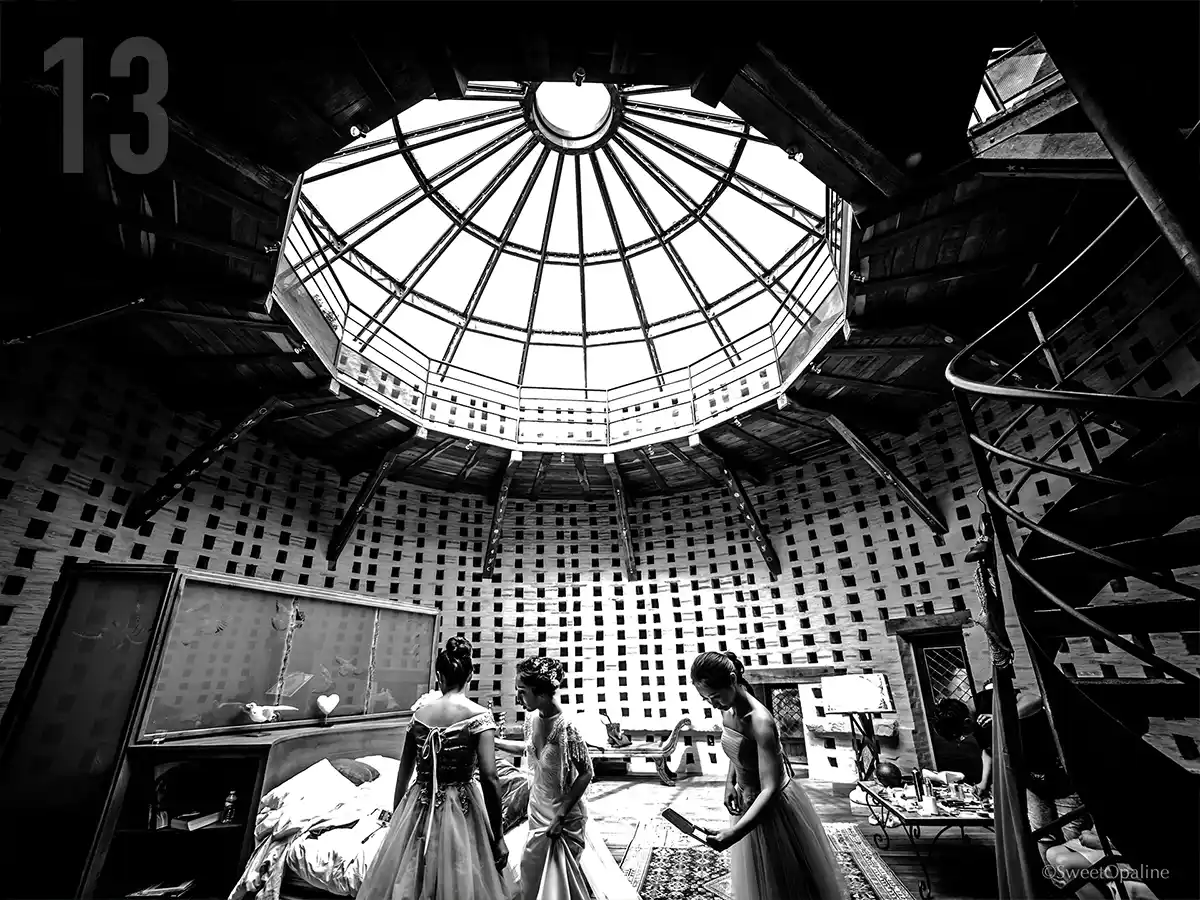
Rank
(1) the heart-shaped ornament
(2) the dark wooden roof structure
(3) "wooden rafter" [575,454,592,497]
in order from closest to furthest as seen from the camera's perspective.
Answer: (2) the dark wooden roof structure, (1) the heart-shaped ornament, (3) "wooden rafter" [575,454,592,497]

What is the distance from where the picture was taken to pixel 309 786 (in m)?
5.01

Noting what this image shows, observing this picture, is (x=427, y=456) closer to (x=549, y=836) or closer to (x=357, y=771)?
Answer: (x=357, y=771)

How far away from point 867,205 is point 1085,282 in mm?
3809

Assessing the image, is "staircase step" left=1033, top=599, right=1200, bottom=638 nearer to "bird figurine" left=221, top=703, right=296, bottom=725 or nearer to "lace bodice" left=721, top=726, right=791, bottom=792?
"lace bodice" left=721, top=726, right=791, bottom=792

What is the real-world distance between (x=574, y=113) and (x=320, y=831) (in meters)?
11.2

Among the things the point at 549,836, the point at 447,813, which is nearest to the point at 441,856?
the point at 447,813

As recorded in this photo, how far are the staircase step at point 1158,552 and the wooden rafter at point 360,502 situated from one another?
11.0 meters

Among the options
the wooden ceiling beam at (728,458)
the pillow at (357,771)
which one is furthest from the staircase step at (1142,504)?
the wooden ceiling beam at (728,458)

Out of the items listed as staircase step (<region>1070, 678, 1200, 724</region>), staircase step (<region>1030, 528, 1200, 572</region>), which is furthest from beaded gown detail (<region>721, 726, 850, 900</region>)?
staircase step (<region>1030, 528, 1200, 572</region>)

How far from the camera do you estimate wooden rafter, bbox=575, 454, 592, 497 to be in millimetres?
12391

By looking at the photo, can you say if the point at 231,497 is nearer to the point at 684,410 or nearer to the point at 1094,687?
the point at 684,410

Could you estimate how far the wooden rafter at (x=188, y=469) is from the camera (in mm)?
8492

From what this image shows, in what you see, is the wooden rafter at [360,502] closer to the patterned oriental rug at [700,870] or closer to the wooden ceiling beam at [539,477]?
the wooden ceiling beam at [539,477]

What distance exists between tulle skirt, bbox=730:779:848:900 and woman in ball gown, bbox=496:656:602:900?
115 centimetres
